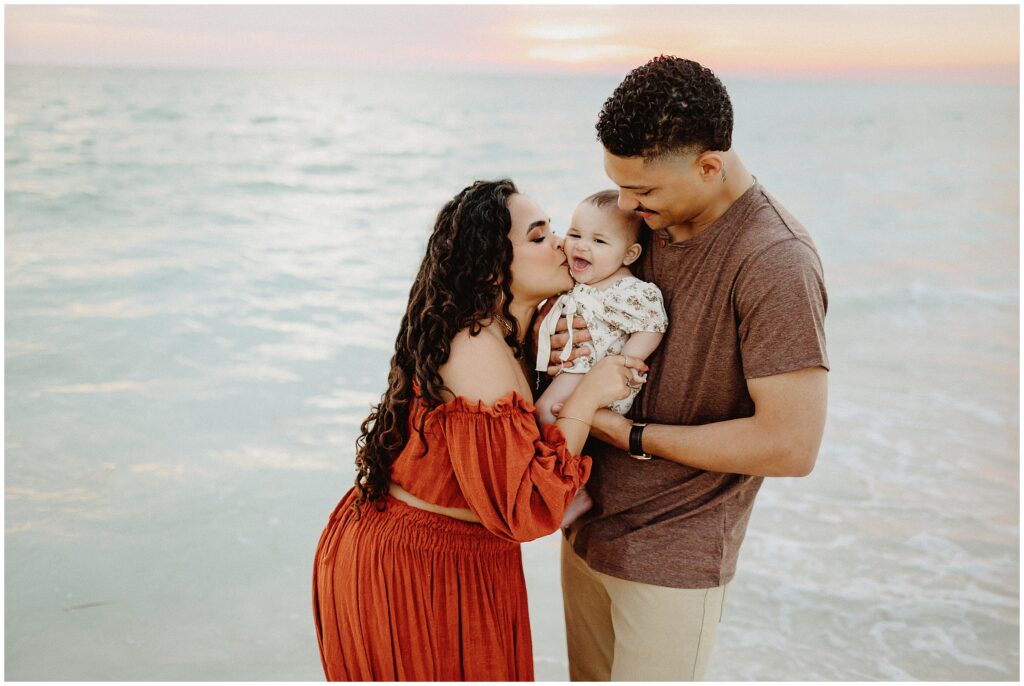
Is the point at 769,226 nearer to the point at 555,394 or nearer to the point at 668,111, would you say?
the point at 668,111

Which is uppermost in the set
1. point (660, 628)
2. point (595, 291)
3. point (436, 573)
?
point (595, 291)

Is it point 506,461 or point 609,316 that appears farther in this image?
point 609,316

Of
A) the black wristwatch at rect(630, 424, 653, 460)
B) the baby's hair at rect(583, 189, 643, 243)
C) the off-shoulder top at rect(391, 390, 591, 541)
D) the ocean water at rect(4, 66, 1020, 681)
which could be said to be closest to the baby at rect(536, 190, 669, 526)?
the baby's hair at rect(583, 189, 643, 243)

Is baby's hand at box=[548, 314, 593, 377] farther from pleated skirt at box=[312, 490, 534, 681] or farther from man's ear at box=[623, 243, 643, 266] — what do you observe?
pleated skirt at box=[312, 490, 534, 681]

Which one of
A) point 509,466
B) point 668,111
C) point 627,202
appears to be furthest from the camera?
point 627,202

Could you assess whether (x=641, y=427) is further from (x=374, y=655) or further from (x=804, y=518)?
(x=804, y=518)

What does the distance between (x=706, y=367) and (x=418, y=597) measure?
1077 mm

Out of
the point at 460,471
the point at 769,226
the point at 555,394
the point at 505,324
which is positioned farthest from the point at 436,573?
the point at 769,226

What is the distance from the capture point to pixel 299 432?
673 centimetres

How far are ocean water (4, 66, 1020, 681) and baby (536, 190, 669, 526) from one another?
2064 mm

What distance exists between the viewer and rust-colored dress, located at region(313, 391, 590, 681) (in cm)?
243

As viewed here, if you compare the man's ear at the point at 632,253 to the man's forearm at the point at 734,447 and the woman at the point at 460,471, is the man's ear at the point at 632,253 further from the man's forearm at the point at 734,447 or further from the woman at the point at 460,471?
the man's forearm at the point at 734,447

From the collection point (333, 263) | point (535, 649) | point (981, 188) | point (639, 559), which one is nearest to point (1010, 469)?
point (535, 649)

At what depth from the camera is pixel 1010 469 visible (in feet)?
20.4
